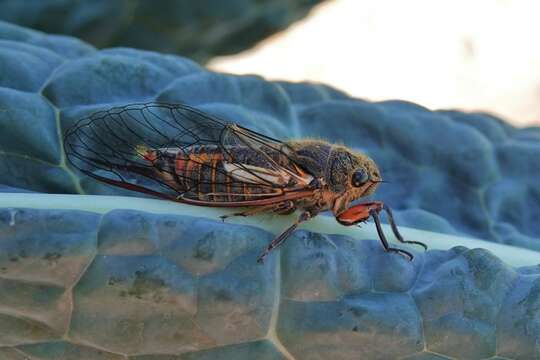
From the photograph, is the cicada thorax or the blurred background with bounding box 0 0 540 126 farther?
the blurred background with bounding box 0 0 540 126

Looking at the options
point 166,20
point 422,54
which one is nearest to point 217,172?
point 166,20

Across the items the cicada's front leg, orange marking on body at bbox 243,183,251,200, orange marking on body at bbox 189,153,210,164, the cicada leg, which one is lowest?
the cicada leg

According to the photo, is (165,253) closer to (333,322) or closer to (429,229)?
(333,322)

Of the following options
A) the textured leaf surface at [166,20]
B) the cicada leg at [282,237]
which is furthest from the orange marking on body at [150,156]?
the textured leaf surface at [166,20]

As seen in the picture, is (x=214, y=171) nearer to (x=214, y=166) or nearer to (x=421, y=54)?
(x=214, y=166)

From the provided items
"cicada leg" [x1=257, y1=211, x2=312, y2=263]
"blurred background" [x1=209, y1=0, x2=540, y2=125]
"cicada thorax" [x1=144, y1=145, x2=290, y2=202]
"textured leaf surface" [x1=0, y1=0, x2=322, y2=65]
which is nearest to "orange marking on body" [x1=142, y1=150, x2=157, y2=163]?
"cicada thorax" [x1=144, y1=145, x2=290, y2=202]

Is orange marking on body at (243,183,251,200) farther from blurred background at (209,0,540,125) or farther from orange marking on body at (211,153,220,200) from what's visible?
blurred background at (209,0,540,125)

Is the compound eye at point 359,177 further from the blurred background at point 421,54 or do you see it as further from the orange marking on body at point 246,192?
the blurred background at point 421,54
